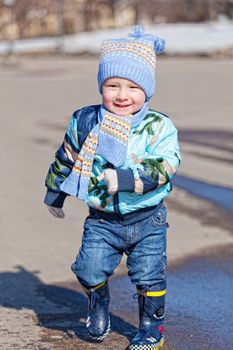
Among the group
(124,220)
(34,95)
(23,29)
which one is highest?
(124,220)

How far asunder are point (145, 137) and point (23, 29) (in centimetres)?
4496

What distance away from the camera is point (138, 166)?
4363 mm

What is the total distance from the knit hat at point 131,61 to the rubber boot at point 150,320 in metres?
0.91

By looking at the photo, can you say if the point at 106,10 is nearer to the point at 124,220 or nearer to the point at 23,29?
the point at 23,29

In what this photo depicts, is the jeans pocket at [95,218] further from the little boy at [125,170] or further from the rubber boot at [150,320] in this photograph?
the rubber boot at [150,320]

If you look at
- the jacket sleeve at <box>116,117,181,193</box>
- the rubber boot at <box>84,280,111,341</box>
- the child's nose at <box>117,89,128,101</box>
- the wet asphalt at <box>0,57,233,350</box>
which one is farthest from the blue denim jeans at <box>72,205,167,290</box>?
the child's nose at <box>117,89,128,101</box>

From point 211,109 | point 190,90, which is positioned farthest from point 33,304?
point 190,90

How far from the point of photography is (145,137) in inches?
175

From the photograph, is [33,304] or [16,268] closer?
[33,304]

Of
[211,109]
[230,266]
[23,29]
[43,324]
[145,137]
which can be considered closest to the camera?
[145,137]

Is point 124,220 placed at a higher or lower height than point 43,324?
higher

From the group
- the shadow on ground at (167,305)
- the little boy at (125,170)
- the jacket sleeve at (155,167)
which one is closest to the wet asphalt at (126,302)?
the shadow on ground at (167,305)

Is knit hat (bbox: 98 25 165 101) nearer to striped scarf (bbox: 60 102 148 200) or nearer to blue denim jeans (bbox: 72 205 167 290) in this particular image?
striped scarf (bbox: 60 102 148 200)

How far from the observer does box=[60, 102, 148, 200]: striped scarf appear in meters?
4.39
